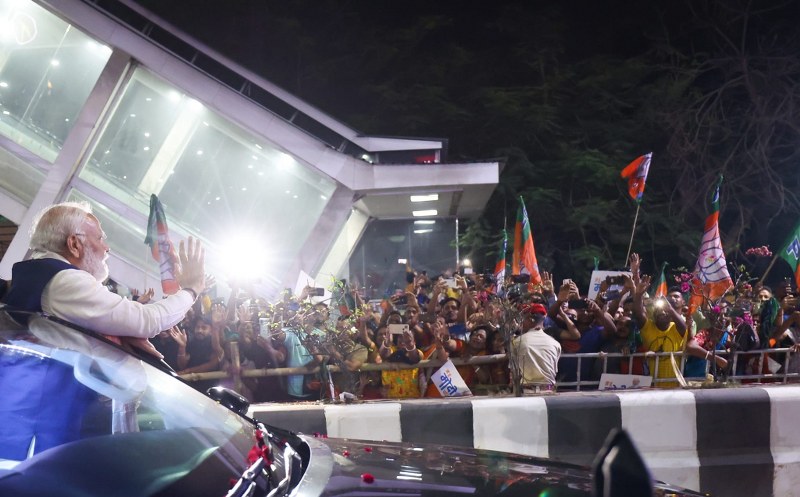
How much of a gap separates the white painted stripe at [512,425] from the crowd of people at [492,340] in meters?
0.59

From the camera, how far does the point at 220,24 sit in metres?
35.8

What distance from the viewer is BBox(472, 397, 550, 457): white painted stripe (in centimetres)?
560

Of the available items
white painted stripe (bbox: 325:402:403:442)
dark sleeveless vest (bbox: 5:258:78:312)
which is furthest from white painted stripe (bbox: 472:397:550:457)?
dark sleeveless vest (bbox: 5:258:78:312)

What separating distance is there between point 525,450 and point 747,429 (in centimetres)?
155

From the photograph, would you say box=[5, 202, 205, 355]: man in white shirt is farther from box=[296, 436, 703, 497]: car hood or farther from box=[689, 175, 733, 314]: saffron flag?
box=[689, 175, 733, 314]: saffron flag

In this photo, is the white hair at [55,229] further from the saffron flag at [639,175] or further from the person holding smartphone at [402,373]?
the saffron flag at [639,175]

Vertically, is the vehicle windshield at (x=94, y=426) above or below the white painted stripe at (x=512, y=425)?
below

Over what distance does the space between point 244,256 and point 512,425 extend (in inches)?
470

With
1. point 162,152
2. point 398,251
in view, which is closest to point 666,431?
point 162,152

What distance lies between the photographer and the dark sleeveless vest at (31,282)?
2.95 meters

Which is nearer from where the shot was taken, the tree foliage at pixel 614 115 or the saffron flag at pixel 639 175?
the saffron flag at pixel 639 175

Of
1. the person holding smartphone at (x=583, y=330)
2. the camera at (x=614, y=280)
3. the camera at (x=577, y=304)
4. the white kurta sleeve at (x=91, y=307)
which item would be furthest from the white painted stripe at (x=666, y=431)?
the camera at (x=614, y=280)

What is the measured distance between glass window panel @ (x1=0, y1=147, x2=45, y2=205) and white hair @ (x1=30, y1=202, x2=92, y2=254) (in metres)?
14.4

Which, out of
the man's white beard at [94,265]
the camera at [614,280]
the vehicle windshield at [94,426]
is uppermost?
the camera at [614,280]
